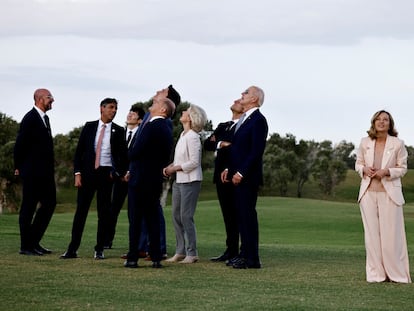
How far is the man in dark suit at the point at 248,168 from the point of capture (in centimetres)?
1452

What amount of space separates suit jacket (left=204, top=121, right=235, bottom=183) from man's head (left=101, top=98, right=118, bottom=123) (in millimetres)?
1681

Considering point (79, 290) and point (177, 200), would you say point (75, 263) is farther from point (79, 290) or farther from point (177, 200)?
point (79, 290)

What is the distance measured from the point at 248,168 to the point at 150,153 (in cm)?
147

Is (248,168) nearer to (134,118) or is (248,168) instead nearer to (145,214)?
(145,214)

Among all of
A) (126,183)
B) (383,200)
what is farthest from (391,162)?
(126,183)

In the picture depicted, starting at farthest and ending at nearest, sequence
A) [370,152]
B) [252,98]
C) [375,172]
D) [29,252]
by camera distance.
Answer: [29,252] → [252,98] → [370,152] → [375,172]

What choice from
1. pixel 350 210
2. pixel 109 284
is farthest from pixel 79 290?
pixel 350 210

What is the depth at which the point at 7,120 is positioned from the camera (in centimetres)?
7825

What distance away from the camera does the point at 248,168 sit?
14.5m

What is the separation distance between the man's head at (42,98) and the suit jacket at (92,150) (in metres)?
0.95

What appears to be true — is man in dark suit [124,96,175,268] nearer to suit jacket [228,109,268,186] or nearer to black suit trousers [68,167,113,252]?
suit jacket [228,109,268,186]

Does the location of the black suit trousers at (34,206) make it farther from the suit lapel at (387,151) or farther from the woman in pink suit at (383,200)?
the suit lapel at (387,151)

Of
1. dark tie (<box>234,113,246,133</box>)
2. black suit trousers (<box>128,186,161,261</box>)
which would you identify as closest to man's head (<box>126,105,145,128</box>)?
dark tie (<box>234,113,246,133</box>)

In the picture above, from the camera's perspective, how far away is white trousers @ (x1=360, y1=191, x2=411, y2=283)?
13.3 metres
